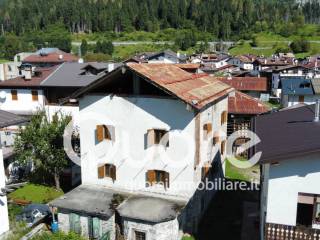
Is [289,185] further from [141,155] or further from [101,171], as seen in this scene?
[101,171]

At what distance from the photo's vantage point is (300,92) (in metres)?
53.8

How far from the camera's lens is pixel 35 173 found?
95.8 ft

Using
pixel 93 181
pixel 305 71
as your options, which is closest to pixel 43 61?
pixel 305 71

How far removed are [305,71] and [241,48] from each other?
252 ft

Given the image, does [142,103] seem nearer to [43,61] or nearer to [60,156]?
[60,156]

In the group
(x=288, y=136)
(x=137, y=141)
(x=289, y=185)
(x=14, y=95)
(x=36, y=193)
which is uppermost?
(x=288, y=136)

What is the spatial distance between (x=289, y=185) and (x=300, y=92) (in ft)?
142

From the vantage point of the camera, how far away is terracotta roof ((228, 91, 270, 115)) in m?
35.4

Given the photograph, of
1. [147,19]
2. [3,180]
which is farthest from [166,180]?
[147,19]

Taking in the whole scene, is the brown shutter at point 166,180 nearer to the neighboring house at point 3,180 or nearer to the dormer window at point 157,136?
the dormer window at point 157,136

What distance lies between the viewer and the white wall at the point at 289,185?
13242 mm

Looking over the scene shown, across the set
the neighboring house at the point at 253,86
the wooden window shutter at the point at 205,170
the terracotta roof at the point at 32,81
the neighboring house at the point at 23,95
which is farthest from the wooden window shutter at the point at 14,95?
the neighboring house at the point at 253,86

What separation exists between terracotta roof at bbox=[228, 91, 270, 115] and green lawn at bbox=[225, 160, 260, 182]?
19.3 feet

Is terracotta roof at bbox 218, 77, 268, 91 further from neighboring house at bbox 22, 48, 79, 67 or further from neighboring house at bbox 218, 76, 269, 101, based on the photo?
neighboring house at bbox 22, 48, 79, 67
